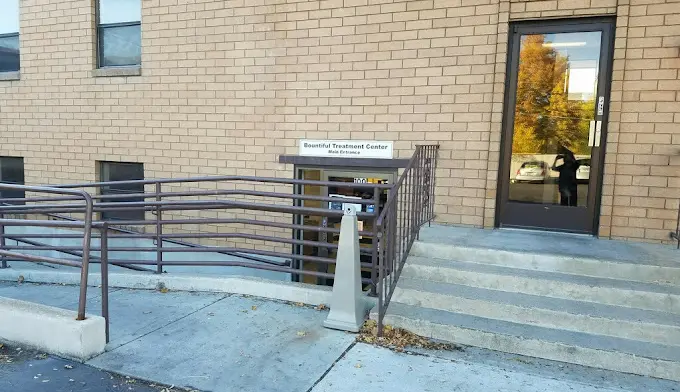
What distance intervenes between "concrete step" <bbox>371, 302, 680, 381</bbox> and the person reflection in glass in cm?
215

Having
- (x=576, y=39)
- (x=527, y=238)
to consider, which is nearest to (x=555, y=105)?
(x=576, y=39)

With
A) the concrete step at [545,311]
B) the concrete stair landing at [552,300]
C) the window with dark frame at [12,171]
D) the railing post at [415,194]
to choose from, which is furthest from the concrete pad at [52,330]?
the window with dark frame at [12,171]

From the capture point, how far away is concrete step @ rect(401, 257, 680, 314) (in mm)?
3904

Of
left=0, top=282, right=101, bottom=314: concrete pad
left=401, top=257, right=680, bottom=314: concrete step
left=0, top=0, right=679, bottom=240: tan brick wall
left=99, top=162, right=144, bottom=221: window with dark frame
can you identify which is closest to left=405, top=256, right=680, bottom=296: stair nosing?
left=401, top=257, right=680, bottom=314: concrete step

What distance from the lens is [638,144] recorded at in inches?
201

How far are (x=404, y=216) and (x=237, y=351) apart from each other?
193cm

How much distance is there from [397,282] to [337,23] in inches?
143

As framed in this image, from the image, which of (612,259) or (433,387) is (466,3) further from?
(433,387)

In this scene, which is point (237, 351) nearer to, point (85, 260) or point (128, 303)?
point (85, 260)

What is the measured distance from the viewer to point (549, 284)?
13.6 ft

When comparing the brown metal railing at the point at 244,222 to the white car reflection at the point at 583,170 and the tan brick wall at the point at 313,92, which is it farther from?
the white car reflection at the point at 583,170

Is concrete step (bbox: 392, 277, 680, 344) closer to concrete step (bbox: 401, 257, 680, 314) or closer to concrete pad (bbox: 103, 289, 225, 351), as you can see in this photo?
concrete step (bbox: 401, 257, 680, 314)

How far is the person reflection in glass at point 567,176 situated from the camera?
18.0 feet

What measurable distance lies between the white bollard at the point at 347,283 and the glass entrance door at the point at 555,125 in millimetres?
2369
